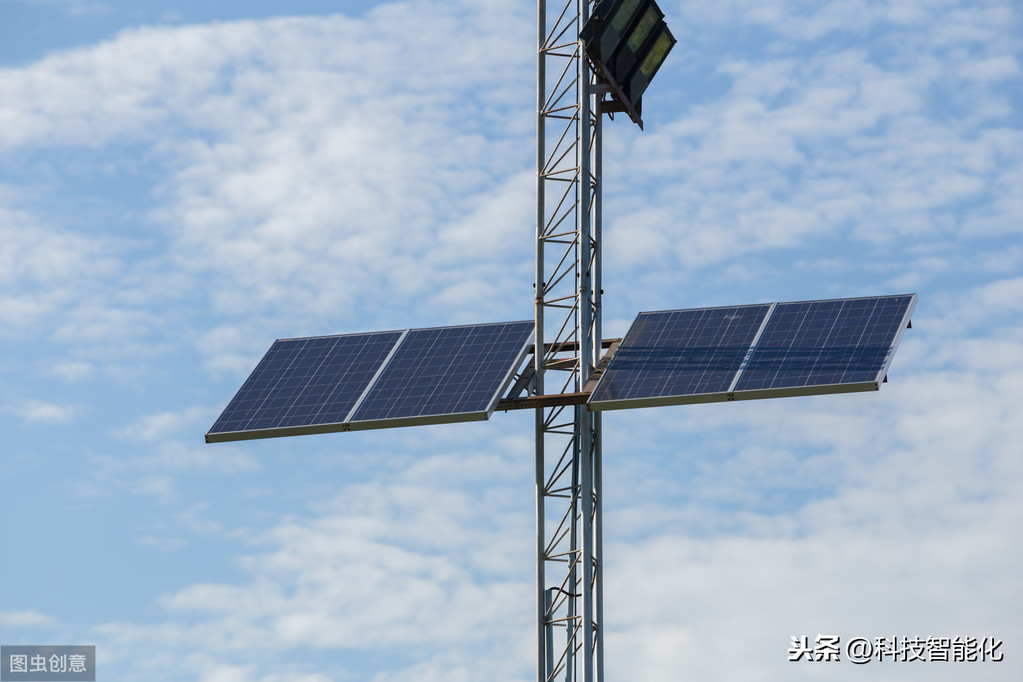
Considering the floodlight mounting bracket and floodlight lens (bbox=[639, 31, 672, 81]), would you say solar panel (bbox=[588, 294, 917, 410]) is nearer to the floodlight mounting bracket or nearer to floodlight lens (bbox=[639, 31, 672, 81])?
the floodlight mounting bracket

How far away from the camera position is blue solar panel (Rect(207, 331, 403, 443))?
44.6m

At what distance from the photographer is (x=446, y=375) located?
44812 millimetres

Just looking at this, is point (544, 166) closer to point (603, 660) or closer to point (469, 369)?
point (469, 369)

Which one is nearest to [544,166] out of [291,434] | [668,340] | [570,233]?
[570,233]

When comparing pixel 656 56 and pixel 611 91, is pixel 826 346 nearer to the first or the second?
pixel 611 91

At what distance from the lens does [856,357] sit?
42.6 m

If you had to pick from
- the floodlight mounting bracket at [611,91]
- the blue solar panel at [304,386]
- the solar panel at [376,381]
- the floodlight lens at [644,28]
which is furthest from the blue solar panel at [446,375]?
the floodlight lens at [644,28]

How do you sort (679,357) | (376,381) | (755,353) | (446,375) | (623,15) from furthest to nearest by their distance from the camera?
(623,15) < (376,381) < (446,375) < (679,357) < (755,353)

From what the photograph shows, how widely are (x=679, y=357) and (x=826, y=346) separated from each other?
2799 millimetres

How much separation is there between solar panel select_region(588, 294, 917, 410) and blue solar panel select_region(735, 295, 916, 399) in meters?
0.02

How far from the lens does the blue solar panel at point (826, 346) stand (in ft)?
138

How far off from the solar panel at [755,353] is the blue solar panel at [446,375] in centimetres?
209

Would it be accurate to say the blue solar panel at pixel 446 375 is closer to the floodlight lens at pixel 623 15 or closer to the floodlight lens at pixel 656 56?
the floodlight lens at pixel 656 56

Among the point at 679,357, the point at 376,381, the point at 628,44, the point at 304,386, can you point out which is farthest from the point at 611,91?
the point at 304,386
